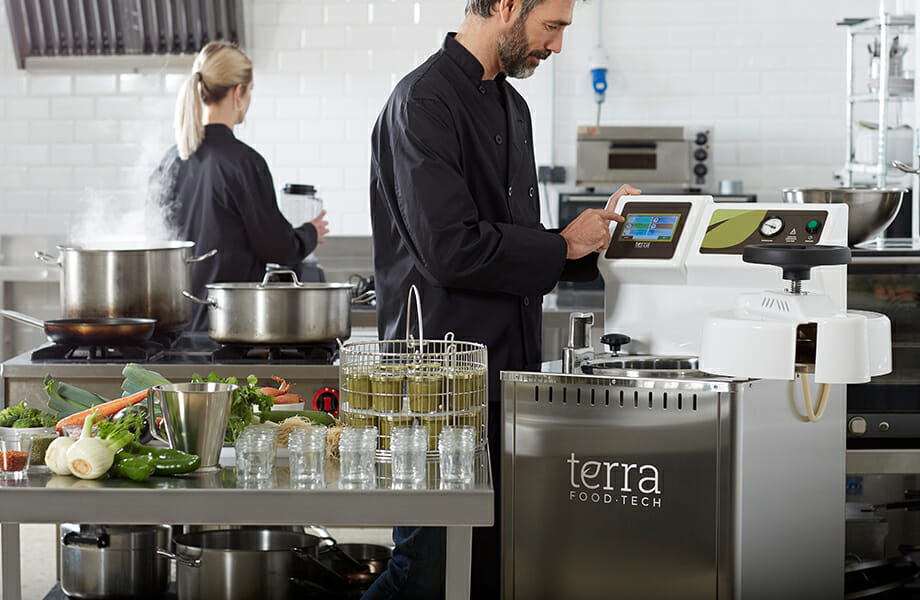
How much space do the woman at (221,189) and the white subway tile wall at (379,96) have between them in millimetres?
2191

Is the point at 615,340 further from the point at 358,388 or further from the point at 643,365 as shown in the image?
the point at 358,388

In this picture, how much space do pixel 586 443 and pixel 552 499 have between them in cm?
13

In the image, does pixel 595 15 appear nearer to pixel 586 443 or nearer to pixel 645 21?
pixel 645 21

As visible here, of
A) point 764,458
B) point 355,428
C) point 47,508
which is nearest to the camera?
point 47,508

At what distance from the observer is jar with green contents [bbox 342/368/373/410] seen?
1.93 metres

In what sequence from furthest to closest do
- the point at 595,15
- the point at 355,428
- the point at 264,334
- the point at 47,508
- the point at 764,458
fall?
the point at 595,15, the point at 264,334, the point at 764,458, the point at 355,428, the point at 47,508

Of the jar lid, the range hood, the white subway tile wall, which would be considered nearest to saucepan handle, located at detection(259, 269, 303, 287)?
the jar lid

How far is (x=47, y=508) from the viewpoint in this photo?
5.68 ft

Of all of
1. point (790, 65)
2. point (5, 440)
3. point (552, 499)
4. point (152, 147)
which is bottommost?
point (552, 499)

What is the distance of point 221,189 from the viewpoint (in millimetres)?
3674

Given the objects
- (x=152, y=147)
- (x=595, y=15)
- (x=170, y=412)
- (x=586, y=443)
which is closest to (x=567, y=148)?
(x=595, y=15)

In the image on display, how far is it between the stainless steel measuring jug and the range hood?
4.44m

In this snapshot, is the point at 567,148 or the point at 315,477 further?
the point at 567,148

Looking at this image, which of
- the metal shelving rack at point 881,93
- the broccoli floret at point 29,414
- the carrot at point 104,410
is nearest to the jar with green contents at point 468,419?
the carrot at point 104,410
